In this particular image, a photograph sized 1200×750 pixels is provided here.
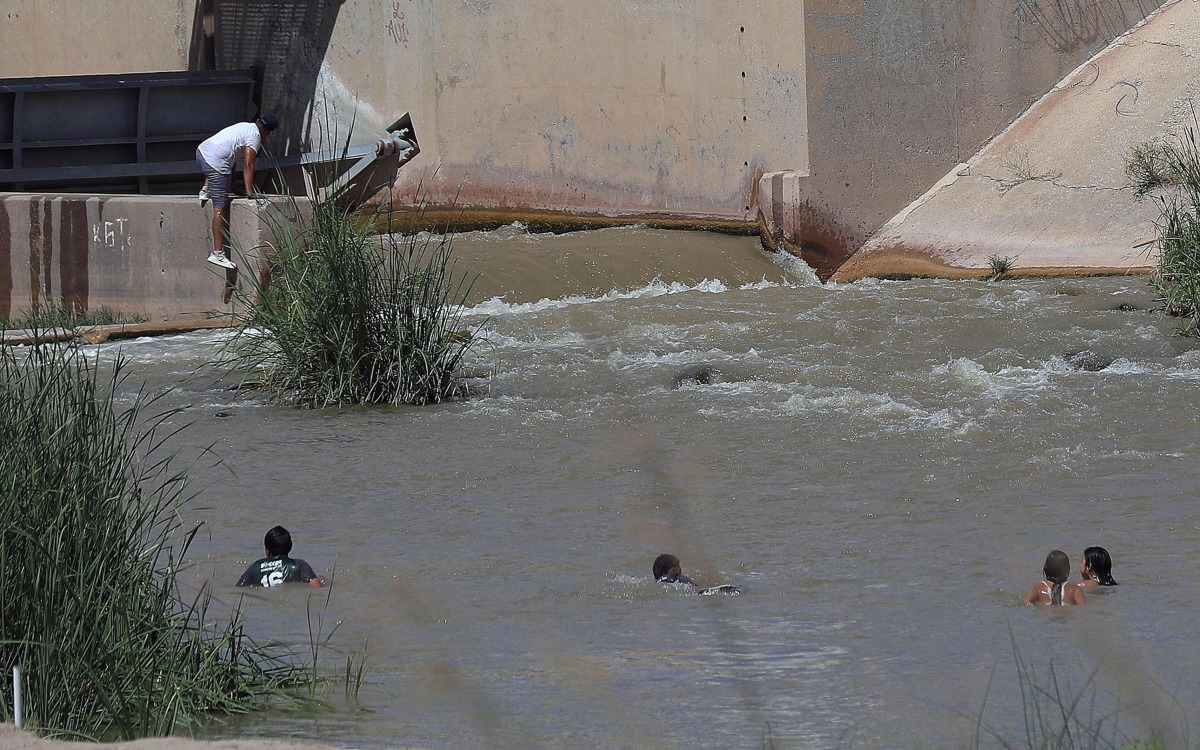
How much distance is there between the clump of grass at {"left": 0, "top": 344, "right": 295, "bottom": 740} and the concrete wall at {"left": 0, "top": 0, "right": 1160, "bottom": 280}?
1198 cm

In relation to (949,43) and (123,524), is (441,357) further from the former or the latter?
(949,43)

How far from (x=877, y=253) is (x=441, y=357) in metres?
6.80

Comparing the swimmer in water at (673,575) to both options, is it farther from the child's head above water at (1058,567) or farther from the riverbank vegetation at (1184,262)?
the riverbank vegetation at (1184,262)

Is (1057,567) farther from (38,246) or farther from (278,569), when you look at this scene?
(38,246)

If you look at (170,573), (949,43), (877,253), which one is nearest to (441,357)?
(170,573)

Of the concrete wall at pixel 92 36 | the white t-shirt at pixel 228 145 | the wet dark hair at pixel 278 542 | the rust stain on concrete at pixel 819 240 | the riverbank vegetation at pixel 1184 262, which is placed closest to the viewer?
the wet dark hair at pixel 278 542

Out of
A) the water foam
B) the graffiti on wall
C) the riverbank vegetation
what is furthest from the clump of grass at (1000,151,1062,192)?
the water foam

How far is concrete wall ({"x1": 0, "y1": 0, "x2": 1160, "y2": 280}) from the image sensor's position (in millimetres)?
16125

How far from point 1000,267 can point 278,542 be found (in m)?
9.84

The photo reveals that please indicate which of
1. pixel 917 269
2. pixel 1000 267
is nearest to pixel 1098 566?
pixel 1000 267

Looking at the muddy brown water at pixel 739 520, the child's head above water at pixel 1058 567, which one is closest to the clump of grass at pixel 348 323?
the muddy brown water at pixel 739 520

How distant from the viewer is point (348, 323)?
32.9ft

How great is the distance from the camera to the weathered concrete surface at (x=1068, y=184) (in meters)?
14.8

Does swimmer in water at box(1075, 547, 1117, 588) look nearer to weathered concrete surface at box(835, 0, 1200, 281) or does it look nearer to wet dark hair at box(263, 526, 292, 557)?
A: wet dark hair at box(263, 526, 292, 557)
